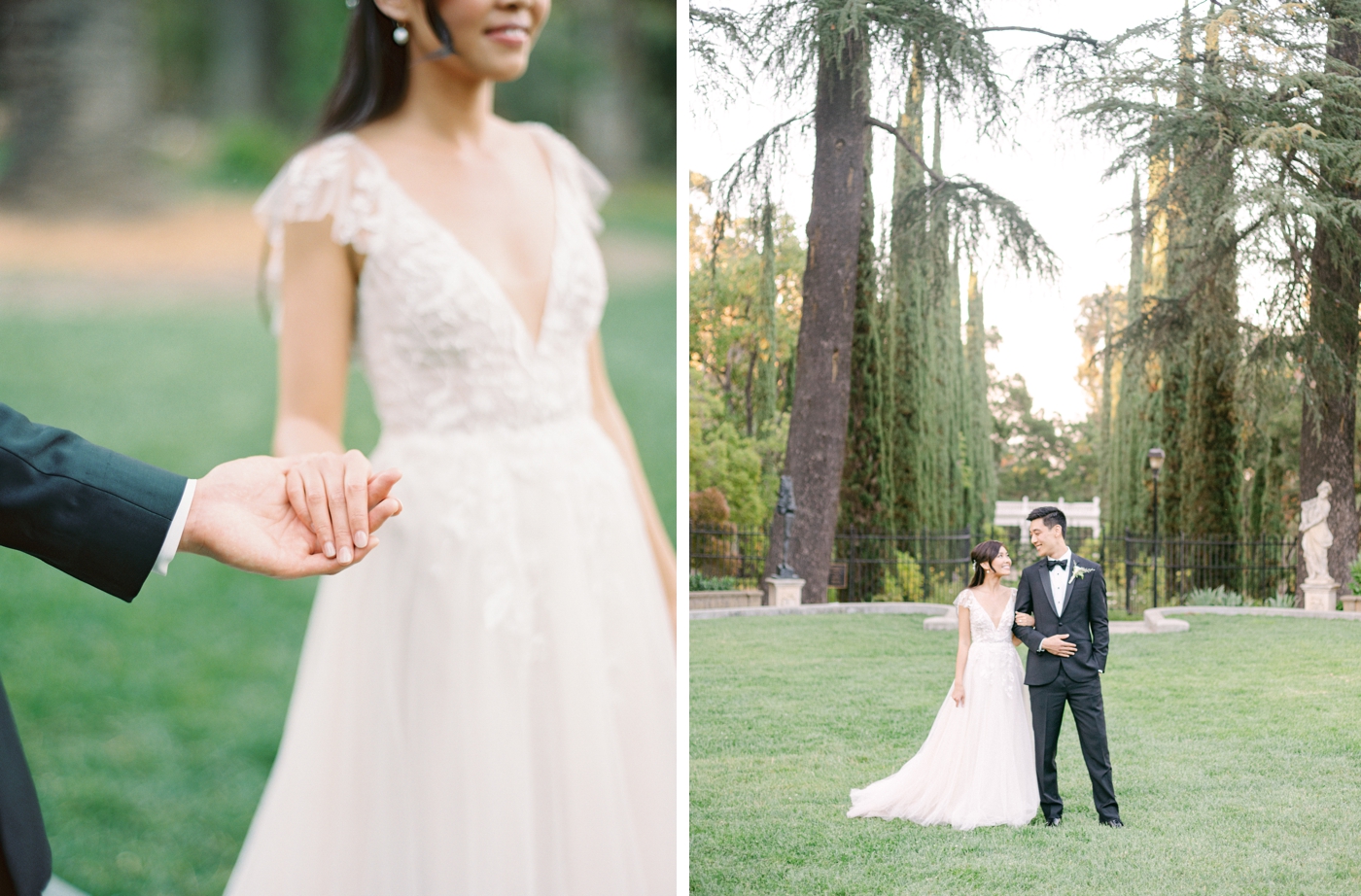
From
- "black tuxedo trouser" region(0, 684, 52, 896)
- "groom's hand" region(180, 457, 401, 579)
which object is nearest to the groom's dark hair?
"groom's hand" region(180, 457, 401, 579)

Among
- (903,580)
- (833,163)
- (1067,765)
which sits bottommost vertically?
(1067,765)

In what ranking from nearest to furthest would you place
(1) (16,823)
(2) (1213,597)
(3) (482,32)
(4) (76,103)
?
(1) (16,823), (4) (76,103), (3) (482,32), (2) (1213,597)

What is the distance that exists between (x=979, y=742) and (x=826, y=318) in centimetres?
153

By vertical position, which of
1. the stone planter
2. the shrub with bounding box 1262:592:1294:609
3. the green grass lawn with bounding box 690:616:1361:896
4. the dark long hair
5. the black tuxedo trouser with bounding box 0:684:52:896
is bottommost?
the green grass lawn with bounding box 690:616:1361:896

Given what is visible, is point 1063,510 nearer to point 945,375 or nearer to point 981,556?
point 981,556

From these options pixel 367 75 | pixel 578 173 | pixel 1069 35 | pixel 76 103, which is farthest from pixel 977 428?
pixel 76 103

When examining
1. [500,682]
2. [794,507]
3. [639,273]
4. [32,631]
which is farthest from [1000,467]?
[32,631]

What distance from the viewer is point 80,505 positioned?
4.35ft

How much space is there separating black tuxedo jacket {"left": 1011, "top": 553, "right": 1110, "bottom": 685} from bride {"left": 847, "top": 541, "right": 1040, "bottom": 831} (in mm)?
49

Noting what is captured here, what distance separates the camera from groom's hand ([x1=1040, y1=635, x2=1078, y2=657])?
317 cm

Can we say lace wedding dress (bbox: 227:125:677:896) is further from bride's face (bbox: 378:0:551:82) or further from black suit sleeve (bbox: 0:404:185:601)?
black suit sleeve (bbox: 0:404:185:601)

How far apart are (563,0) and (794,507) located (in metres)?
1.90

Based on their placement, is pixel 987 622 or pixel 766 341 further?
pixel 766 341

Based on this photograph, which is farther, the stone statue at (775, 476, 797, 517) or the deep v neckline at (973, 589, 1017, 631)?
the stone statue at (775, 476, 797, 517)
